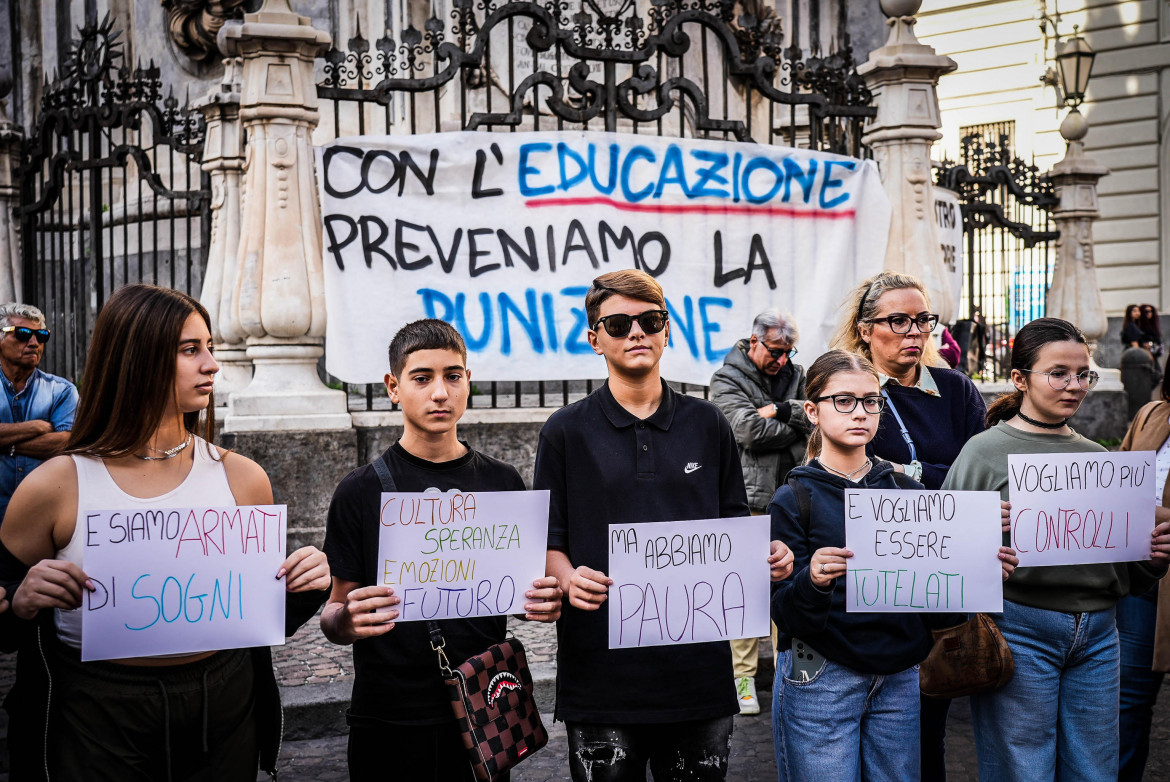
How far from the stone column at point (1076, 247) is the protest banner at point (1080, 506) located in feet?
28.0

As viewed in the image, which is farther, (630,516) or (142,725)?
(630,516)

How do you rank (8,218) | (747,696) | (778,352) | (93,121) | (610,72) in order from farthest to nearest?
(8,218) → (93,121) → (610,72) → (778,352) → (747,696)

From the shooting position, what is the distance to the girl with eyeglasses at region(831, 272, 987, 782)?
3697 mm

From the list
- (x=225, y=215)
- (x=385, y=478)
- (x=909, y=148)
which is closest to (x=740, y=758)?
(x=385, y=478)

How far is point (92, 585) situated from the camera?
8.06 feet

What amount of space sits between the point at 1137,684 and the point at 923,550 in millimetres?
1342

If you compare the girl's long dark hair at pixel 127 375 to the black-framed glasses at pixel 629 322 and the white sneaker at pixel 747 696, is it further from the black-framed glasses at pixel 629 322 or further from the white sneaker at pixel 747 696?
the white sneaker at pixel 747 696

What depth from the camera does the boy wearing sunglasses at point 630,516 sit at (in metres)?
2.84

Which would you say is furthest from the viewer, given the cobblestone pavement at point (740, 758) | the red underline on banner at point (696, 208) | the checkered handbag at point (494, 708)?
the red underline on banner at point (696, 208)

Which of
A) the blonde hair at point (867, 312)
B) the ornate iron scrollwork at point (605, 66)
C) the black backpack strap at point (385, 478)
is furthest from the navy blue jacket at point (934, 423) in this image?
the ornate iron scrollwork at point (605, 66)

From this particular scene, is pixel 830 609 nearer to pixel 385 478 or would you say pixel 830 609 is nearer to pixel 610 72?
pixel 385 478

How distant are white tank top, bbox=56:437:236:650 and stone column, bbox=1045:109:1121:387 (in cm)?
1035

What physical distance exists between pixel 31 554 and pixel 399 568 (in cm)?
83

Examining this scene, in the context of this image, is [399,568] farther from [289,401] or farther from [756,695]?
[289,401]
